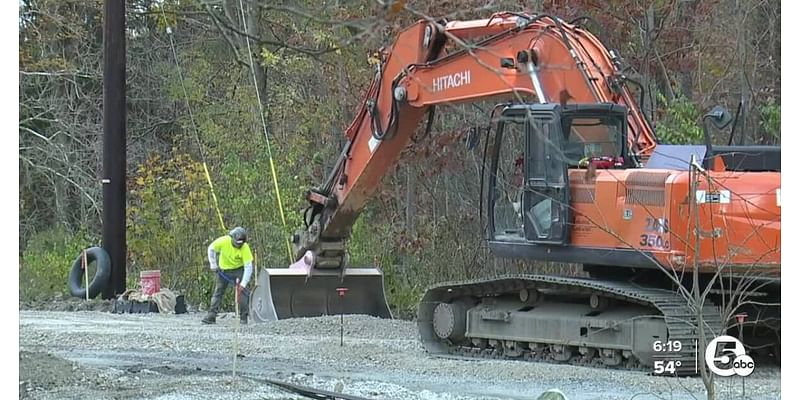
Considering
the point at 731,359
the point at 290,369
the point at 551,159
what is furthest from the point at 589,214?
the point at 290,369

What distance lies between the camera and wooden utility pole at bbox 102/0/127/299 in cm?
2039

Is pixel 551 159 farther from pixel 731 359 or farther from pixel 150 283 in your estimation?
pixel 150 283

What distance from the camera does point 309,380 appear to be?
1016cm

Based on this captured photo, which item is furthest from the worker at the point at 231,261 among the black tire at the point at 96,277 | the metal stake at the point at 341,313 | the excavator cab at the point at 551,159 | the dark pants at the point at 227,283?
the excavator cab at the point at 551,159

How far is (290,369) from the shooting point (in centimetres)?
A: 1117

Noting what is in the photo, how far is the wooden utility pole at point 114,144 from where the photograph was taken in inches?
803

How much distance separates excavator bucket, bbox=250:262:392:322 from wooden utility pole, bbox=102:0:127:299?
17.0ft

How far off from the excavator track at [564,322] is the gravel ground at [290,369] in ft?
0.86

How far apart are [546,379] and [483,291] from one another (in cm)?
217

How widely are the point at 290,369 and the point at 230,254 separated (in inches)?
231

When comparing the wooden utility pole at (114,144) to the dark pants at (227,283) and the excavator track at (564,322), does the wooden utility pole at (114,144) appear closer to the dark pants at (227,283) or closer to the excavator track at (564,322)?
the dark pants at (227,283)

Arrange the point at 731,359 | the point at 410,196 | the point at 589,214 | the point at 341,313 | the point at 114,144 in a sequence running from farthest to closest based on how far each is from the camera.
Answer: the point at 410,196, the point at 114,144, the point at 341,313, the point at 589,214, the point at 731,359
